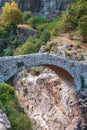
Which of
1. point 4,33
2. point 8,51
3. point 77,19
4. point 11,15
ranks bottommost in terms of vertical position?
point 8,51

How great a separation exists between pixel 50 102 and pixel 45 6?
127 ft

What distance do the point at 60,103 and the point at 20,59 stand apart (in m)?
7.90

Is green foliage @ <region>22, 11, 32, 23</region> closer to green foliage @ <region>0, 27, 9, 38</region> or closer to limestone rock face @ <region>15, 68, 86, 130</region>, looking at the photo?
green foliage @ <region>0, 27, 9, 38</region>

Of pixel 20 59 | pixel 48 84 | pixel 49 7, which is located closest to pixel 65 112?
pixel 48 84

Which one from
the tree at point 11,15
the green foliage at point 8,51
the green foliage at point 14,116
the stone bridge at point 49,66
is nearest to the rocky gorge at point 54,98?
the stone bridge at point 49,66

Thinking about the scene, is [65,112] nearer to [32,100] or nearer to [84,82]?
[84,82]

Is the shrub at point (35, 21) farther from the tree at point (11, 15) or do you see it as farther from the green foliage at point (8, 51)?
the green foliage at point (8, 51)

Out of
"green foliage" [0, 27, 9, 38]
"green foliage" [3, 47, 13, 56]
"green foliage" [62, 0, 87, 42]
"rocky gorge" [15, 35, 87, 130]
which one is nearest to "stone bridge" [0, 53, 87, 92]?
"rocky gorge" [15, 35, 87, 130]

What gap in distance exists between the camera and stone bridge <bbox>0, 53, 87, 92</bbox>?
28922 mm

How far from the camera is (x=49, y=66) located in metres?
32.3

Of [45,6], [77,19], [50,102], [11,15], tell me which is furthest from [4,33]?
[50,102]

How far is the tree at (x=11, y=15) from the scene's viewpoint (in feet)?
203

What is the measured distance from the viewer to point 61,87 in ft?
118

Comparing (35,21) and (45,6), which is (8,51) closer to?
(35,21)
